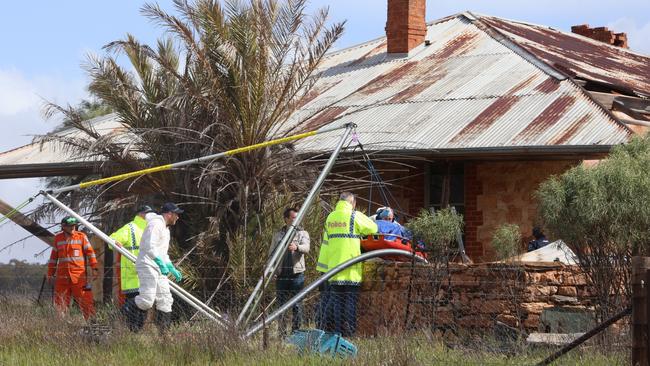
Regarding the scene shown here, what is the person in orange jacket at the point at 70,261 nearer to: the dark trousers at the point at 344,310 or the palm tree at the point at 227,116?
the palm tree at the point at 227,116

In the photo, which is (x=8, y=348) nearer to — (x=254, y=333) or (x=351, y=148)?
(x=254, y=333)

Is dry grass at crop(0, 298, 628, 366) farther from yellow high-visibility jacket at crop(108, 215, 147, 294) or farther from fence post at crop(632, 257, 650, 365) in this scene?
yellow high-visibility jacket at crop(108, 215, 147, 294)

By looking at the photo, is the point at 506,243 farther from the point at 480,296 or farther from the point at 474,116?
the point at 474,116

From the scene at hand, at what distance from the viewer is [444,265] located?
1239 cm

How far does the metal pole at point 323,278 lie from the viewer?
11352 millimetres

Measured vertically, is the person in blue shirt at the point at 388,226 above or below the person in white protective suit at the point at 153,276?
above

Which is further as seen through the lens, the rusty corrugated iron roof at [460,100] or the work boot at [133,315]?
the rusty corrugated iron roof at [460,100]

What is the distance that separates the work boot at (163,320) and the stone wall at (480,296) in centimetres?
180

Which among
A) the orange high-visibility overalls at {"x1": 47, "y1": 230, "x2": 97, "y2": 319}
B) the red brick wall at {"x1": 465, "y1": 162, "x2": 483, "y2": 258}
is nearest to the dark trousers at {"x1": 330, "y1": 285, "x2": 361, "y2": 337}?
the orange high-visibility overalls at {"x1": 47, "y1": 230, "x2": 97, "y2": 319}

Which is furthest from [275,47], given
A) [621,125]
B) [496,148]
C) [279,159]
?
[621,125]

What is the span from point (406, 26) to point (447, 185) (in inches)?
198

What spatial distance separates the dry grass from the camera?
9.67m

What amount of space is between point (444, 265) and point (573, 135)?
4.52 metres

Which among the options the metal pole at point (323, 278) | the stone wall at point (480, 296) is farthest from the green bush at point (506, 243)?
the stone wall at point (480, 296)
